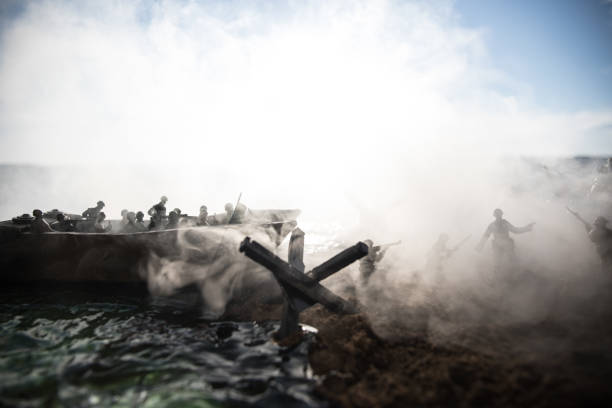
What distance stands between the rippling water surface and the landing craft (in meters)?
1.01

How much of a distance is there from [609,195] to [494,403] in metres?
15.4

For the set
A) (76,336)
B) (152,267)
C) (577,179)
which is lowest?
(76,336)

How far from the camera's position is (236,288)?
6.67 m

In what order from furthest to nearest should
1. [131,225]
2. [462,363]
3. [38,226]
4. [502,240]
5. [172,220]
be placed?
[131,225] → [172,220] → [502,240] → [38,226] → [462,363]

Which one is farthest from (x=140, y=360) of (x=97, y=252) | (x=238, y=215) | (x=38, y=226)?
(x=238, y=215)

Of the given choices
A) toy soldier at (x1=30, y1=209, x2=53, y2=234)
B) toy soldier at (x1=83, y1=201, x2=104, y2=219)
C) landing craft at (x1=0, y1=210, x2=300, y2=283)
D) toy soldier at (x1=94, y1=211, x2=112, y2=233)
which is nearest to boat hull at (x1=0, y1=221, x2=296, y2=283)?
landing craft at (x1=0, y1=210, x2=300, y2=283)

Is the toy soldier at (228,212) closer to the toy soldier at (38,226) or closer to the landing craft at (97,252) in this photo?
the landing craft at (97,252)

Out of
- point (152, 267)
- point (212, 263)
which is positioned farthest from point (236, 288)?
point (152, 267)

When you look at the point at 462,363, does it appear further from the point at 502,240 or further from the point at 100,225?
the point at 100,225

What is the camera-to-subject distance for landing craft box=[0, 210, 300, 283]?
6.70 m

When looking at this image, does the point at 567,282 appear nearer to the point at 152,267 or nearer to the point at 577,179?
the point at 152,267

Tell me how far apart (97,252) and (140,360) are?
4.49m

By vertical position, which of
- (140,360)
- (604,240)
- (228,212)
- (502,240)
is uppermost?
(228,212)

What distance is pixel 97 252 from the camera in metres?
7.05
